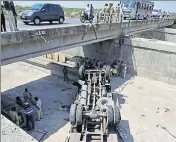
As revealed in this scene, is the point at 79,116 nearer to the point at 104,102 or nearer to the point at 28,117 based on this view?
the point at 104,102

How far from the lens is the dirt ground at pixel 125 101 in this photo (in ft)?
35.7

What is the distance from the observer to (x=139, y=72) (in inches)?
763

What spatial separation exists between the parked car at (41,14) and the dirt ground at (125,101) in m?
4.10

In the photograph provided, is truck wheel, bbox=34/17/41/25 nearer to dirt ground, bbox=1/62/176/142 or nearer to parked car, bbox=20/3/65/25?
parked car, bbox=20/3/65/25

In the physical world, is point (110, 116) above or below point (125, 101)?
above

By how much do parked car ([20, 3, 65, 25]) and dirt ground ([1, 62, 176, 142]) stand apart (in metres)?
4.10

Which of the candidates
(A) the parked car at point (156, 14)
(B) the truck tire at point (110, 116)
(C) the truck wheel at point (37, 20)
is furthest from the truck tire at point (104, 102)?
(A) the parked car at point (156, 14)

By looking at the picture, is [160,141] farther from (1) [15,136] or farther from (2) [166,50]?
(2) [166,50]

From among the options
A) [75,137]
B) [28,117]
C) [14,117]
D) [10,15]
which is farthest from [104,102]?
[10,15]

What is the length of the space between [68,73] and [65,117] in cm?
587

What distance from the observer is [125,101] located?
14414 mm

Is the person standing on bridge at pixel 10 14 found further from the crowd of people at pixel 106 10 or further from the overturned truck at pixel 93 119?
the crowd of people at pixel 106 10

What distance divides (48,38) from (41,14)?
666 centimetres

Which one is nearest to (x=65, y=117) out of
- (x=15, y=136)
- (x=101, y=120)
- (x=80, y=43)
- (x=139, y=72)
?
(x=101, y=120)
